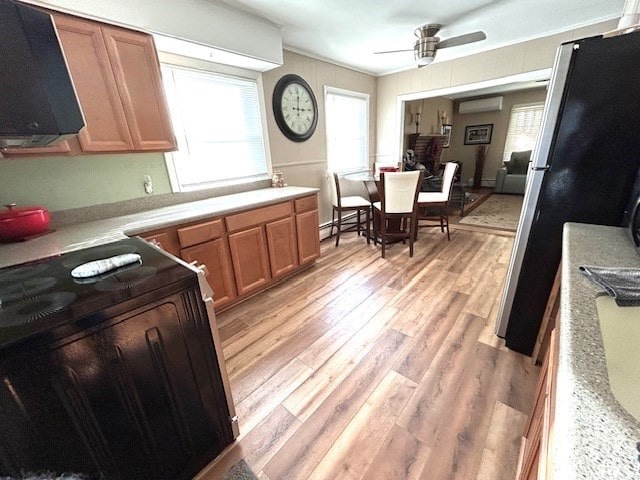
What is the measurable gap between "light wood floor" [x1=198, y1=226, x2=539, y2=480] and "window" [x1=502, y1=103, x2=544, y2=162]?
213 inches

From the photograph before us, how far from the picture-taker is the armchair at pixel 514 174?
5.76m

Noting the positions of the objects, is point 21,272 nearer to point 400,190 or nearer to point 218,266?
point 218,266

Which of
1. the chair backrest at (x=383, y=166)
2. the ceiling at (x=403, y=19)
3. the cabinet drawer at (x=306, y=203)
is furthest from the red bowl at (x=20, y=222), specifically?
the chair backrest at (x=383, y=166)

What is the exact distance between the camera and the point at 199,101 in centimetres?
233

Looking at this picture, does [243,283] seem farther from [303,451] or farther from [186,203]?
[303,451]

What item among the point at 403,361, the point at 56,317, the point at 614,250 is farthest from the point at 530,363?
the point at 56,317

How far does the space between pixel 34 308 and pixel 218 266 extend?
51.2 inches

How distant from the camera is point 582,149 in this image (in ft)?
3.97

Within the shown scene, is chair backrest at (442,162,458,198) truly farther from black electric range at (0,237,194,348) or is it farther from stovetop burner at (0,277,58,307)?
stovetop burner at (0,277,58,307)

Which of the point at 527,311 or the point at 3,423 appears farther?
the point at 527,311

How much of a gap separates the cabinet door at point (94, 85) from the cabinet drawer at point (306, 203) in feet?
4.61

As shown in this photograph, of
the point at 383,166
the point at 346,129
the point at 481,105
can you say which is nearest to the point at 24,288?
the point at 346,129

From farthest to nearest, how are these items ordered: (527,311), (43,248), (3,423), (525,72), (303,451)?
(525,72) → (527,311) → (43,248) → (303,451) → (3,423)

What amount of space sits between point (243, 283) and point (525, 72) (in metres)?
3.91
